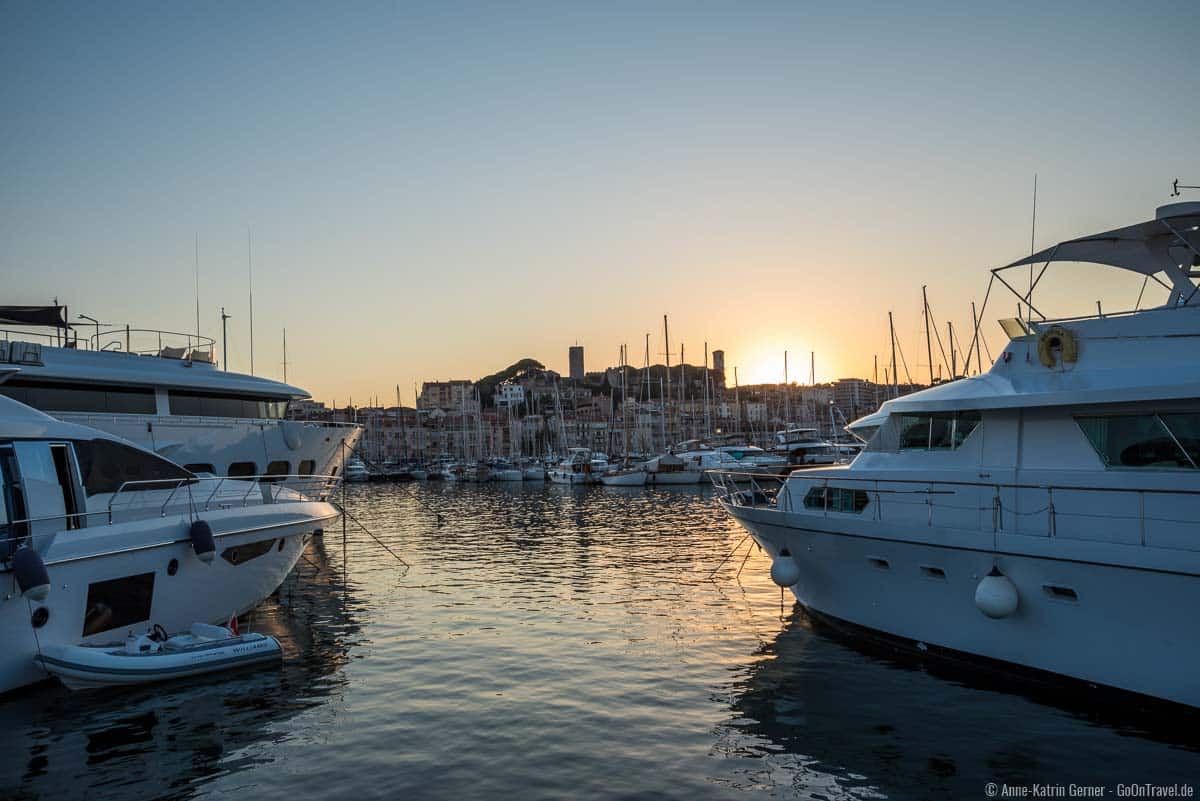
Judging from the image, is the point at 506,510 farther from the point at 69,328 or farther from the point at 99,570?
the point at 99,570

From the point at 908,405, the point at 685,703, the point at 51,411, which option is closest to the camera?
the point at 685,703

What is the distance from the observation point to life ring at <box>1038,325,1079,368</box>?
1102 cm

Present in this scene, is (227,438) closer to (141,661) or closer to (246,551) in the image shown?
(246,551)

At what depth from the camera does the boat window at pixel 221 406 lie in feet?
68.4

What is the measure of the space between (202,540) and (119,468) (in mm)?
2227

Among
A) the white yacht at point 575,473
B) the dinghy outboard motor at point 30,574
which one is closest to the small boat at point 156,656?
the dinghy outboard motor at point 30,574

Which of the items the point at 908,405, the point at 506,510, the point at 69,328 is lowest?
the point at 506,510

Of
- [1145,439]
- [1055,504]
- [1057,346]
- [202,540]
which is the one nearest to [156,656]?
[202,540]

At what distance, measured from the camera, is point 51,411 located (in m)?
18.2

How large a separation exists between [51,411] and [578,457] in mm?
62567

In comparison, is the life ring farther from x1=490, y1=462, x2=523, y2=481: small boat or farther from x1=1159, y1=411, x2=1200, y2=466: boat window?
x1=490, y1=462, x2=523, y2=481: small boat

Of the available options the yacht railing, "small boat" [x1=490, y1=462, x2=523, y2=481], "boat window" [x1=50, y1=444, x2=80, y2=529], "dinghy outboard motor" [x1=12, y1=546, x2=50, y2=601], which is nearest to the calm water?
"dinghy outboard motor" [x1=12, y1=546, x2=50, y2=601]

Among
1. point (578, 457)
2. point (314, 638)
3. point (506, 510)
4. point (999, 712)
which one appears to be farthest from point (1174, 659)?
point (578, 457)

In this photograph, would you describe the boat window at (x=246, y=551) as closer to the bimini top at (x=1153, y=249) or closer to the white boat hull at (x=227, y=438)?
the white boat hull at (x=227, y=438)
